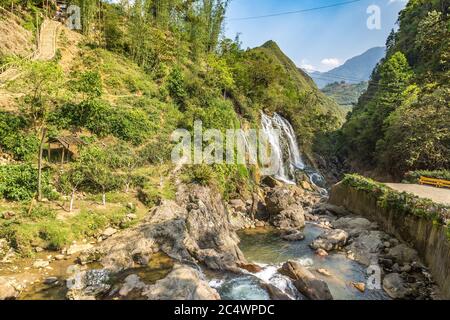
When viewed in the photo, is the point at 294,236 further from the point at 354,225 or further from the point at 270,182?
the point at 270,182

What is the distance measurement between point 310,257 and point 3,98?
21.5 metres

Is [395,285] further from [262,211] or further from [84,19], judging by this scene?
[84,19]

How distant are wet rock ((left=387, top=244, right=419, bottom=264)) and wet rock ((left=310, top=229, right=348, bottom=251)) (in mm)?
2820

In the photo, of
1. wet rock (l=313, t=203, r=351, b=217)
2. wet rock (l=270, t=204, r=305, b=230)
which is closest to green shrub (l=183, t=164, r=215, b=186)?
wet rock (l=270, t=204, r=305, b=230)

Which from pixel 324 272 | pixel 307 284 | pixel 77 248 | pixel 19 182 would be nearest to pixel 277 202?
pixel 324 272

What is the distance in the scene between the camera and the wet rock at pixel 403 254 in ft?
46.6

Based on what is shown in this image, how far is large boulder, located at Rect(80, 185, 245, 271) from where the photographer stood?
37.6 ft

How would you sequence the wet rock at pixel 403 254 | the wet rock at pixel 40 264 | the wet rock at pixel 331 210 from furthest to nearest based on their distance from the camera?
the wet rock at pixel 331 210 → the wet rock at pixel 403 254 → the wet rock at pixel 40 264

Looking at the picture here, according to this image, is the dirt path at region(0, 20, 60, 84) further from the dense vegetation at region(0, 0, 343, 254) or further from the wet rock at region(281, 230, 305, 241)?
the wet rock at region(281, 230, 305, 241)

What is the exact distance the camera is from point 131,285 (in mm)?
9281

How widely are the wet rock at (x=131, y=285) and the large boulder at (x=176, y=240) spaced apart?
1384 millimetres

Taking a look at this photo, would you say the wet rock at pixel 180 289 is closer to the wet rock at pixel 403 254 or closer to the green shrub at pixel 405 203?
the wet rock at pixel 403 254

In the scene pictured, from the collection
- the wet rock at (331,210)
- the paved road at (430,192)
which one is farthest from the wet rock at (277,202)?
the paved road at (430,192)

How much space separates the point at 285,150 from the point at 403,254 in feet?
77.4
